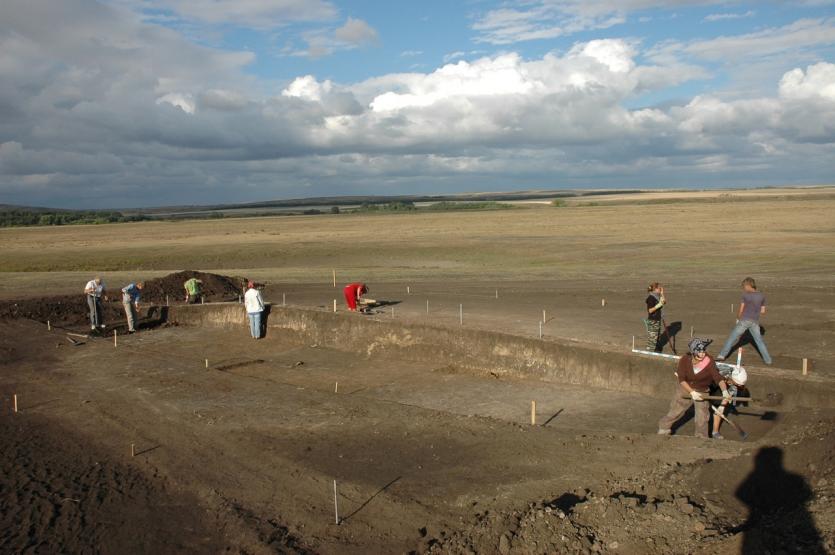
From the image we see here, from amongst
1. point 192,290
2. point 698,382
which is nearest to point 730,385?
point 698,382

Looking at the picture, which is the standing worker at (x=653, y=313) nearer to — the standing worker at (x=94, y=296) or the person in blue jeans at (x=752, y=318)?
the person in blue jeans at (x=752, y=318)

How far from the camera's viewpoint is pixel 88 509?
853 cm

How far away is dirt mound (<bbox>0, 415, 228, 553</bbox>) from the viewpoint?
25.2 ft

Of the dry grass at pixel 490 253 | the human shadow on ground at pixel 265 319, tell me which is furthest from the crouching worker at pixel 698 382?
the dry grass at pixel 490 253

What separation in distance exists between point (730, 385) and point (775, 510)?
12.5 feet

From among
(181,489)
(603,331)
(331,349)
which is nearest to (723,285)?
(603,331)

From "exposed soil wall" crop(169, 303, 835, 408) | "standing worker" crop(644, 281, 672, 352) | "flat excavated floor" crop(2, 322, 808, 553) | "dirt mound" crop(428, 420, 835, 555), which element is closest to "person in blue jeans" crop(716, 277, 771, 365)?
"exposed soil wall" crop(169, 303, 835, 408)

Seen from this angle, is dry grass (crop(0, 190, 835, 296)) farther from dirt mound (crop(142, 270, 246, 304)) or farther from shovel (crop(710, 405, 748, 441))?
shovel (crop(710, 405, 748, 441))

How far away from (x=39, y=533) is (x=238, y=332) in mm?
13574

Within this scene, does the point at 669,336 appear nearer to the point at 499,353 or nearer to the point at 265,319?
the point at 499,353

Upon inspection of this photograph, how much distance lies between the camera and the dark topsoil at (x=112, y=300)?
2359cm

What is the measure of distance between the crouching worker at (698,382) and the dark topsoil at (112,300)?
61.8ft

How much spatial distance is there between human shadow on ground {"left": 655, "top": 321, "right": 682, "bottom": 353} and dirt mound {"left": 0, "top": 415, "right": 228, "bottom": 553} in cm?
1004

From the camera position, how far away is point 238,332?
21391 mm
